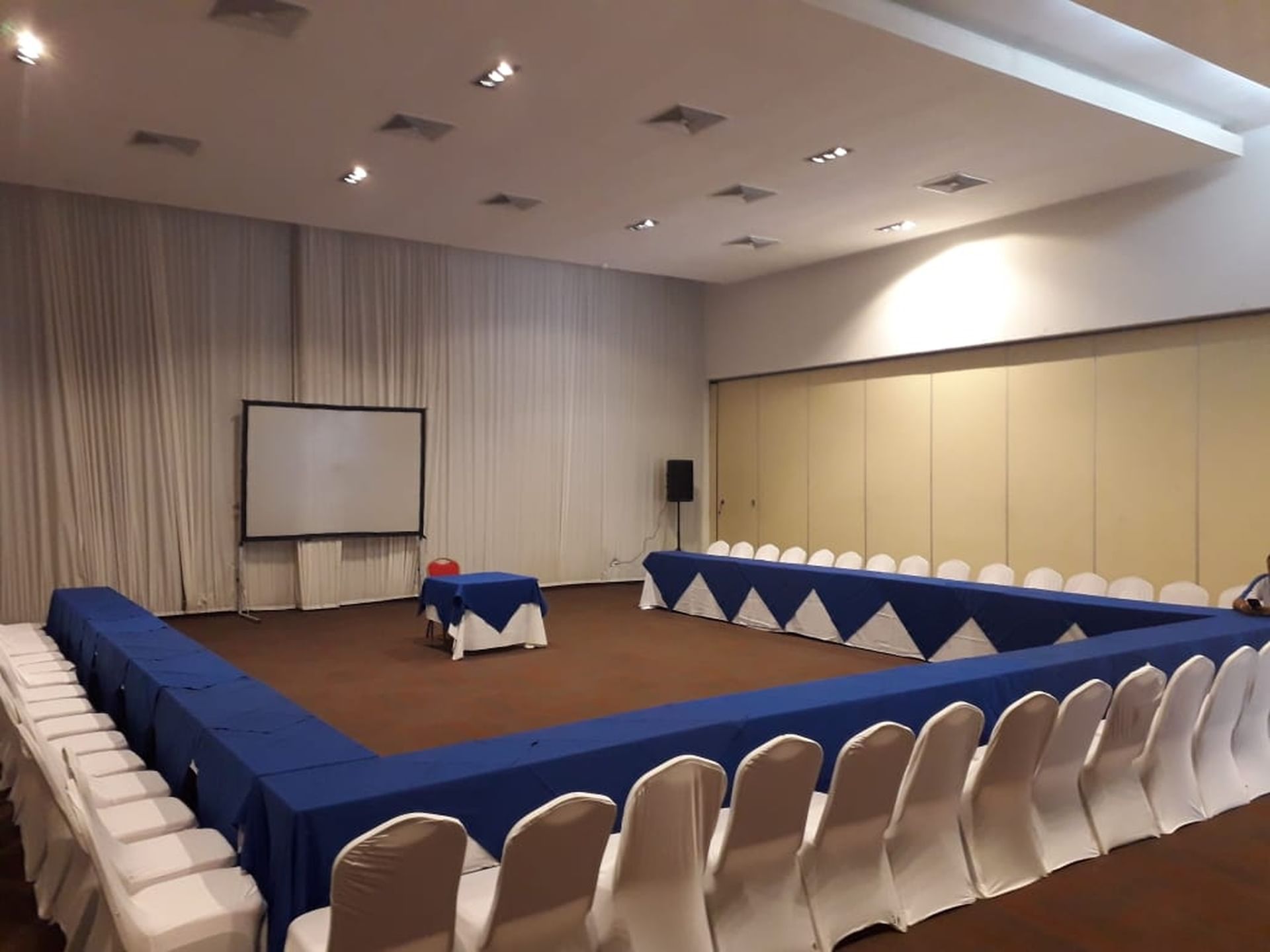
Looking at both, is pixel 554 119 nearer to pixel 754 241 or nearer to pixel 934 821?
pixel 754 241

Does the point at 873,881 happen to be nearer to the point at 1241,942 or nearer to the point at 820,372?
the point at 1241,942

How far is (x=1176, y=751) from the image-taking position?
13.6ft

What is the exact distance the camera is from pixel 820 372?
37.6 ft

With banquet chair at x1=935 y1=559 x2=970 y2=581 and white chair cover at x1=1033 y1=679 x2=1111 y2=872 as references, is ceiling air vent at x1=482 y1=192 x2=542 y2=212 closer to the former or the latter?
banquet chair at x1=935 y1=559 x2=970 y2=581

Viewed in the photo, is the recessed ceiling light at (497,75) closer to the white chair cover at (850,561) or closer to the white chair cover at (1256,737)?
the white chair cover at (1256,737)

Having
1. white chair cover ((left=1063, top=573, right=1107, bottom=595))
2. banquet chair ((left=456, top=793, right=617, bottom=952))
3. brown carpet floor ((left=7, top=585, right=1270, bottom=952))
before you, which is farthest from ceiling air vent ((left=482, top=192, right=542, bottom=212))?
banquet chair ((left=456, top=793, right=617, bottom=952))

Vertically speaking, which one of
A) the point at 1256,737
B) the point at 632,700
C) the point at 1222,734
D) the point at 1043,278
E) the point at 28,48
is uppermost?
the point at 28,48

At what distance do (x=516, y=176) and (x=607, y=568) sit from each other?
231 inches

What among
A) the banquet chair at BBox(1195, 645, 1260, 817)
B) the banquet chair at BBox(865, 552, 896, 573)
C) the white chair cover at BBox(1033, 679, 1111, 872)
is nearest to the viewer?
the white chair cover at BBox(1033, 679, 1111, 872)

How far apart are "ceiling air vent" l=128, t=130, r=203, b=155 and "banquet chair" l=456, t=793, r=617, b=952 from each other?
6573 millimetres

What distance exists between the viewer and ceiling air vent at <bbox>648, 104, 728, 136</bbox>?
645 cm

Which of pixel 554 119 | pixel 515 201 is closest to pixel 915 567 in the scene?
pixel 515 201

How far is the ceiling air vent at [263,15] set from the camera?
4.96 m

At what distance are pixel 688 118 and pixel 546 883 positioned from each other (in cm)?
558
